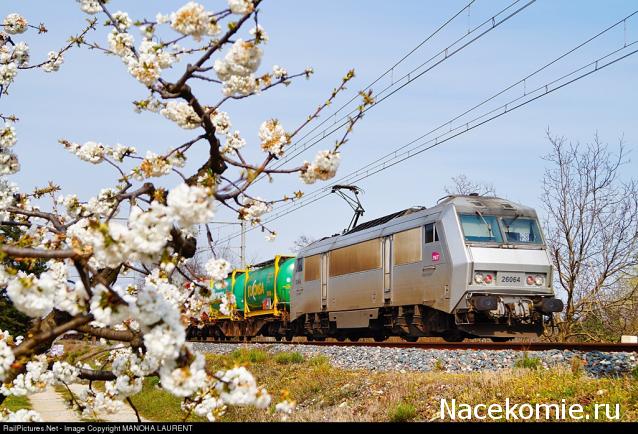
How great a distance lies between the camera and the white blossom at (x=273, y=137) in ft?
17.8

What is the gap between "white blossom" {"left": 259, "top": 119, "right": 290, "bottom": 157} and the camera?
17.8 ft

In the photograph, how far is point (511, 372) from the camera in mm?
10742

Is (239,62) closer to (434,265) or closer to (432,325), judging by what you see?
(434,265)

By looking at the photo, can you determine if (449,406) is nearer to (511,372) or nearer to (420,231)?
(511,372)

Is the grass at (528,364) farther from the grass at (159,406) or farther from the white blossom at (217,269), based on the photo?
the white blossom at (217,269)

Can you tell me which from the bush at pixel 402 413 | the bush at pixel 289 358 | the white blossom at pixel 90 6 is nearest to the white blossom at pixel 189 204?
the white blossom at pixel 90 6

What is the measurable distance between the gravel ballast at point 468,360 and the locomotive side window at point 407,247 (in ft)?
8.70

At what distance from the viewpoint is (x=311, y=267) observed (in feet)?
80.9

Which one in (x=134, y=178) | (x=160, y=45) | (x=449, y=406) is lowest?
(x=449, y=406)

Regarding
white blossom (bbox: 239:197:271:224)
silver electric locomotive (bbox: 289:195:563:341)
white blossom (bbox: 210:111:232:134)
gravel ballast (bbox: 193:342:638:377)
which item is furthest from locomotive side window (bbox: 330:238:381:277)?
white blossom (bbox: 210:111:232:134)

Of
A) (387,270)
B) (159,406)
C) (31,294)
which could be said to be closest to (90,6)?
(31,294)

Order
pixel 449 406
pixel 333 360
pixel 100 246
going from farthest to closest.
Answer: pixel 333 360 < pixel 449 406 < pixel 100 246
